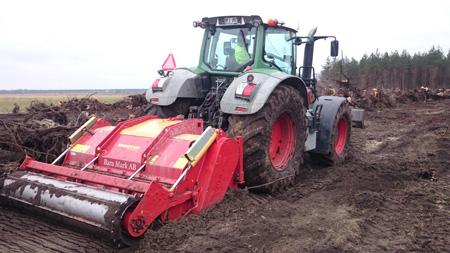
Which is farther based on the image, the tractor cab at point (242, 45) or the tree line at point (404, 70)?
the tree line at point (404, 70)

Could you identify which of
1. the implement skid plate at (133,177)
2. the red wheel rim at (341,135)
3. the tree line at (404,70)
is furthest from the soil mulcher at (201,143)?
the tree line at (404,70)

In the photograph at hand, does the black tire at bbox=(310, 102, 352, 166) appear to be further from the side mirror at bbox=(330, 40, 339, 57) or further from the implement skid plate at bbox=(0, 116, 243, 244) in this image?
the implement skid plate at bbox=(0, 116, 243, 244)

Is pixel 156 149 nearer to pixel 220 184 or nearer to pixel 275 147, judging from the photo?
pixel 220 184

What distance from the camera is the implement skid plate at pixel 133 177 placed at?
339 centimetres

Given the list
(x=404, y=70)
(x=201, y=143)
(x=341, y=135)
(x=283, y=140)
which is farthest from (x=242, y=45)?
(x=404, y=70)

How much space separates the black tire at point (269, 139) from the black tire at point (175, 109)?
125cm

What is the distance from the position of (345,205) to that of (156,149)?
2432 millimetres

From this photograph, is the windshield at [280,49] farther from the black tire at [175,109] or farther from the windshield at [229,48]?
the black tire at [175,109]

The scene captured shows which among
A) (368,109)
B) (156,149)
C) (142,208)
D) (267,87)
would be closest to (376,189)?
(267,87)

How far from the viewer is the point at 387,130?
476 inches

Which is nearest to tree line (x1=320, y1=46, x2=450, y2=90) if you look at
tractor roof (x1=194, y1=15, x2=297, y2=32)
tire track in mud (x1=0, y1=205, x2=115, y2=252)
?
tractor roof (x1=194, y1=15, x2=297, y2=32)

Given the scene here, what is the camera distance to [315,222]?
397 centimetres

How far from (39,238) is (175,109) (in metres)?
2.83

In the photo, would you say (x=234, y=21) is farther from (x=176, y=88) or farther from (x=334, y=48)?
(x=334, y=48)
